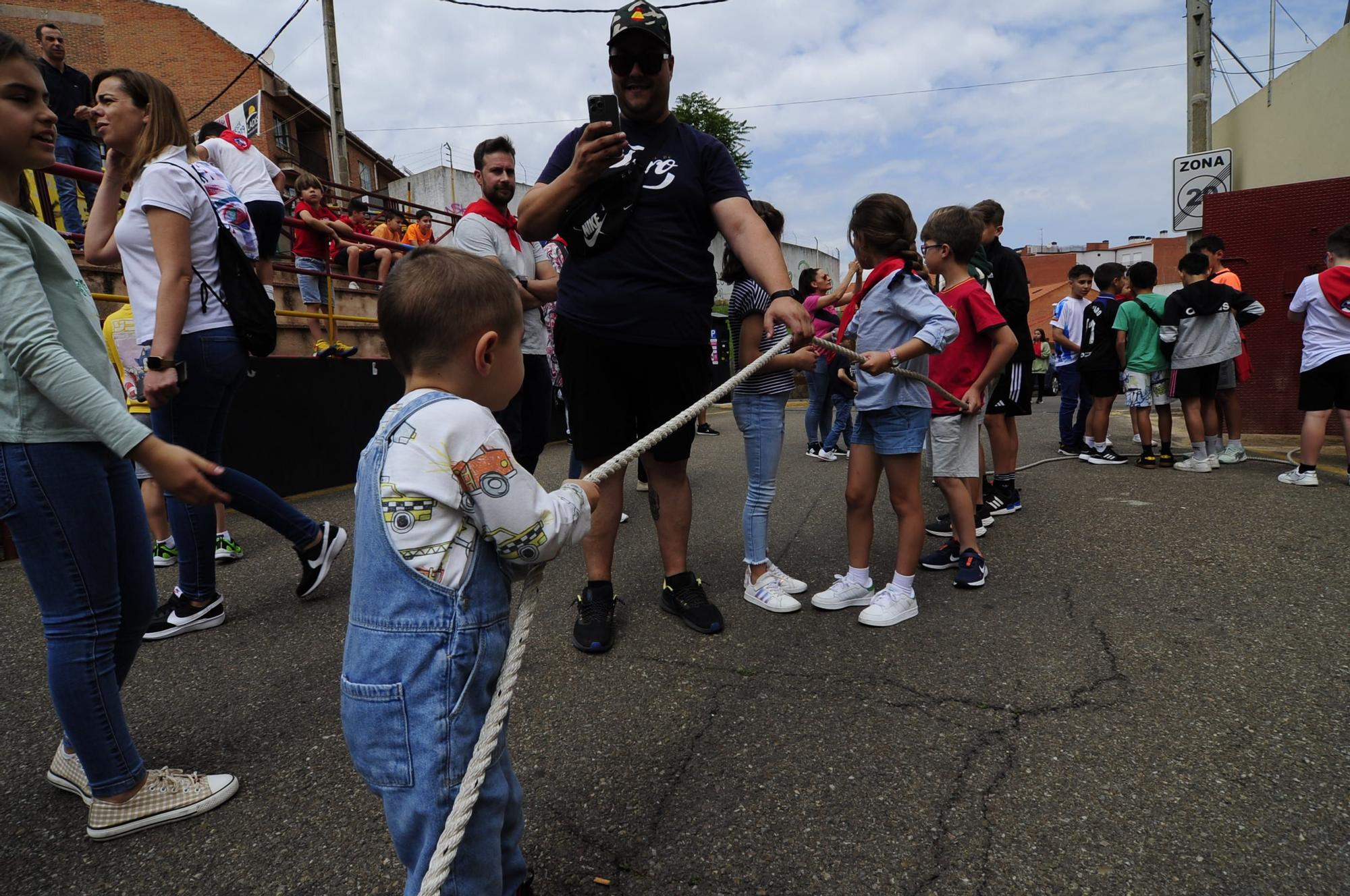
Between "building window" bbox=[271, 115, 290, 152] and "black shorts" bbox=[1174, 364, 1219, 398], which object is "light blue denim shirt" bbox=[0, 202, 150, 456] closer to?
"black shorts" bbox=[1174, 364, 1219, 398]

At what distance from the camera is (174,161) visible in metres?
2.60

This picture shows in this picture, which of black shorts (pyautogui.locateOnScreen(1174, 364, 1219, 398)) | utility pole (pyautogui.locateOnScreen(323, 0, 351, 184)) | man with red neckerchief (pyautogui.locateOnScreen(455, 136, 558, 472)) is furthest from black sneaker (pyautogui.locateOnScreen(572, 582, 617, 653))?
utility pole (pyautogui.locateOnScreen(323, 0, 351, 184))

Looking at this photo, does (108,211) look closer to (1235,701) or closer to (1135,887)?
(1135,887)

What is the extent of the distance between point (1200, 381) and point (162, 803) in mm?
7099

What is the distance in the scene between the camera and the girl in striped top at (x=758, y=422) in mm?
3281

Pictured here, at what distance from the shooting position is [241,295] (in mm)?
2881

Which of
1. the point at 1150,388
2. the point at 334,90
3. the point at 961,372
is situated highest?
the point at 334,90

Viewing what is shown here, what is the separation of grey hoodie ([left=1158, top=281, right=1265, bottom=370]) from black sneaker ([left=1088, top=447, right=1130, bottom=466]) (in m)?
0.96

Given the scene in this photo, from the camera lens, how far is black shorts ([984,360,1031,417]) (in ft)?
15.3

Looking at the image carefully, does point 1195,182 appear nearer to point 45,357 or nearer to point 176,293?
point 176,293

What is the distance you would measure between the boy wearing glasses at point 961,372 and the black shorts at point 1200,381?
346 cm

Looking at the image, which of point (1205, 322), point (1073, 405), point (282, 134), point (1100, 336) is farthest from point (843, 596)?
point (282, 134)

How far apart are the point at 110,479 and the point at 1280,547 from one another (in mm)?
4953

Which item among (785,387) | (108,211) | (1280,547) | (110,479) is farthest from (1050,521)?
(108,211)
